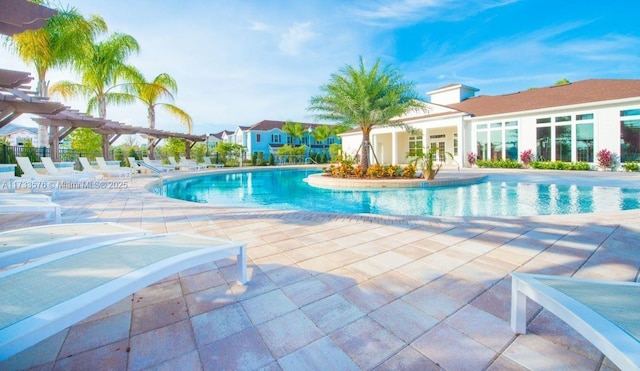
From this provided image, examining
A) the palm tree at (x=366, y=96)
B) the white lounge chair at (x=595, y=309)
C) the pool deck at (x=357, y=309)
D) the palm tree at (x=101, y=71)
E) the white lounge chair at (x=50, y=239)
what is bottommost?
the pool deck at (x=357, y=309)

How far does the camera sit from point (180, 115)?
76.7ft

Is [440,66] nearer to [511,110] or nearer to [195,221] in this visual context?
[511,110]

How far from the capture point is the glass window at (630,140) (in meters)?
15.4

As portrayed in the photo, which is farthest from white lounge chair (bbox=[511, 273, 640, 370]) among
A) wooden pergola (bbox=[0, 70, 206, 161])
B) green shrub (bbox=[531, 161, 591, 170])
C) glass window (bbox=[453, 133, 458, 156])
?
glass window (bbox=[453, 133, 458, 156])

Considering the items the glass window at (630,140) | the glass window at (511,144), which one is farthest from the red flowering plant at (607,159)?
the glass window at (511,144)

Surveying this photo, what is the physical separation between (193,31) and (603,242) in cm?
1207

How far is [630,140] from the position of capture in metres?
15.5

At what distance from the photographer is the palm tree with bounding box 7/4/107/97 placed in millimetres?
11641

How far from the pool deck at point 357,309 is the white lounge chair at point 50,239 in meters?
0.72

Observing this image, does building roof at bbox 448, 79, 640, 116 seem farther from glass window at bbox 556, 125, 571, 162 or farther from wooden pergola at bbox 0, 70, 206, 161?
wooden pergola at bbox 0, 70, 206, 161

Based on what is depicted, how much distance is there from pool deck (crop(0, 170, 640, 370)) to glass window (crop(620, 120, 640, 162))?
16132 millimetres

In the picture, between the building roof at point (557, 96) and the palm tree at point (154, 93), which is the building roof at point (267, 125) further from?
the building roof at point (557, 96)

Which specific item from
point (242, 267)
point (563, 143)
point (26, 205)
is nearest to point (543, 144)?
point (563, 143)

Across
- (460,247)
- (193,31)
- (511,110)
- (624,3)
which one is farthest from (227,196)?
(624,3)
